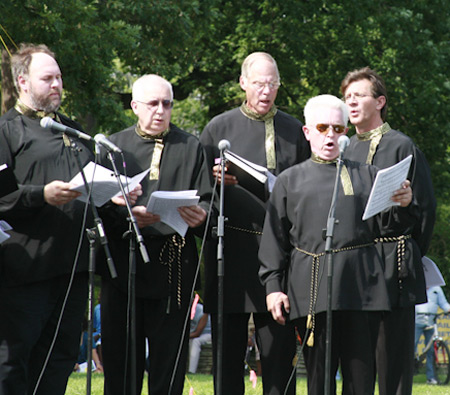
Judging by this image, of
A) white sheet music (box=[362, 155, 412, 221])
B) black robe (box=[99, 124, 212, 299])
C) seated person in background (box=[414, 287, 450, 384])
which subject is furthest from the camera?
seated person in background (box=[414, 287, 450, 384])

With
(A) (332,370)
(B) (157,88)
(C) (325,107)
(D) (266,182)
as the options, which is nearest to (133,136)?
(B) (157,88)

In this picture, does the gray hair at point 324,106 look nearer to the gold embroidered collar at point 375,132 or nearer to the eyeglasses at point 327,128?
the eyeglasses at point 327,128

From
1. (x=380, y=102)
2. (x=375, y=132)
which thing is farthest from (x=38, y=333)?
(x=380, y=102)

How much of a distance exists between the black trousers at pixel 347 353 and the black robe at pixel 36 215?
1511 millimetres

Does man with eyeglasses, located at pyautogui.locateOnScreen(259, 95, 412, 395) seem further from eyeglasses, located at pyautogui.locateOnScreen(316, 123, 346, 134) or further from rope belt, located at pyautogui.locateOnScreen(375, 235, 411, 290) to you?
rope belt, located at pyautogui.locateOnScreen(375, 235, 411, 290)

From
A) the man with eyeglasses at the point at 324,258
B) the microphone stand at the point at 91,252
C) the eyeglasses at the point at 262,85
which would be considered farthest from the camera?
the eyeglasses at the point at 262,85

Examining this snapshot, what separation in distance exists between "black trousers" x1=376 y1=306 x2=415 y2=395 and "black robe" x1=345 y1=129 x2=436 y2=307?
0.43 ft

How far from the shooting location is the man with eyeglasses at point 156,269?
6238mm

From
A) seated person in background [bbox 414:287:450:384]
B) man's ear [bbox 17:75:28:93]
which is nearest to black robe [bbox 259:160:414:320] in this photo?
man's ear [bbox 17:75:28:93]

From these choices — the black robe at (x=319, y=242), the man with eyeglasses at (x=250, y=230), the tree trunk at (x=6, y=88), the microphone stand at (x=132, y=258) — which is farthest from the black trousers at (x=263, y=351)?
the tree trunk at (x=6, y=88)

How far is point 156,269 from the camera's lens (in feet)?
20.5

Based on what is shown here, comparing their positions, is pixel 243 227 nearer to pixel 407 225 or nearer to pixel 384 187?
pixel 407 225

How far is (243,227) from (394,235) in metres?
1.02

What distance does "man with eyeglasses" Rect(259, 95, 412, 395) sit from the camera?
5613 mm
